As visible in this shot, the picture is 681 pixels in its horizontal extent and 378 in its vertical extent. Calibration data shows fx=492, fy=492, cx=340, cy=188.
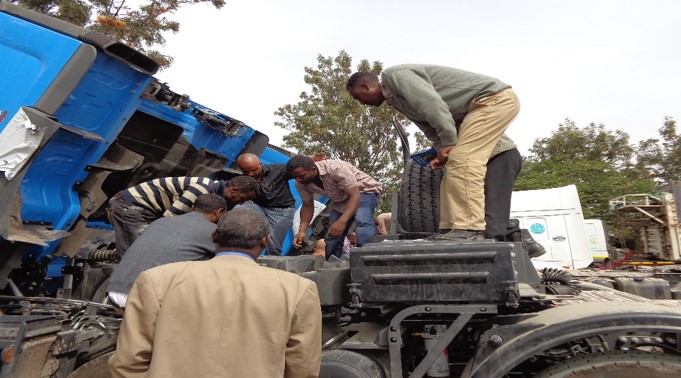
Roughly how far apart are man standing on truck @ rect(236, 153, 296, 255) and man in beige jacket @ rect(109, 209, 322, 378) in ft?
9.20

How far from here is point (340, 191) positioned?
177 inches

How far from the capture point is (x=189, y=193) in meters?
3.75

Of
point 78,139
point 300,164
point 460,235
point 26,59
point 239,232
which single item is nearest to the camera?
point 239,232

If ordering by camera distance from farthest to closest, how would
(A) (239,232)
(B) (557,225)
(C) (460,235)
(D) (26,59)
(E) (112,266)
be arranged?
(B) (557,225) < (E) (112,266) < (D) (26,59) < (C) (460,235) < (A) (239,232)

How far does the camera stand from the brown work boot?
7.43 feet

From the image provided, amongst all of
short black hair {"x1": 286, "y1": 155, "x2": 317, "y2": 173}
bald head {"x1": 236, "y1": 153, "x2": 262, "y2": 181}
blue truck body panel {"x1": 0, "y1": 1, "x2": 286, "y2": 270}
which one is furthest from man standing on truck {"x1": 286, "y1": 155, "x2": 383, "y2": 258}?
blue truck body panel {"x1": 0, "y1": 1, "x2": 286, "y2": 270}

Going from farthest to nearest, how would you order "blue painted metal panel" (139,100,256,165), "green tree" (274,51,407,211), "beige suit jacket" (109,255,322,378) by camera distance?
"green tree" (274,51,407,211), "blue painted metal panel" (139,100,256,165), "beige suit jacket" (109,255,322,378)

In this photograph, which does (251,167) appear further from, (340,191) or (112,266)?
(112,266)

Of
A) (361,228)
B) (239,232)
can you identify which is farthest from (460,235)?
(361,228)

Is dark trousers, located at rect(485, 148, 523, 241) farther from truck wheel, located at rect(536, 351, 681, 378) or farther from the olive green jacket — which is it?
truck wheel, located at rect(536, 351, 681, 378)

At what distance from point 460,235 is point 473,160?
1.32 feet

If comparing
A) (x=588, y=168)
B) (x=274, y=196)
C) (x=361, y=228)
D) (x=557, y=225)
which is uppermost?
(x=588, y=168)

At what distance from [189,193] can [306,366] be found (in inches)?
92.1

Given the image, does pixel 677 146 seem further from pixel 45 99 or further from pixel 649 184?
pixel 45 99
